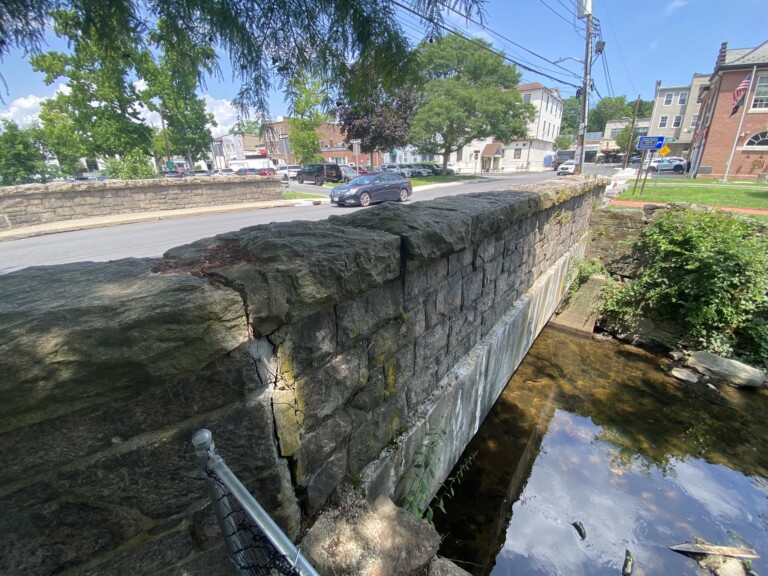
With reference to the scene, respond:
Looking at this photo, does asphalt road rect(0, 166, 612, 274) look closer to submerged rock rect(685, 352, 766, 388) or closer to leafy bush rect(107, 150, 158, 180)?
leafy bush rect(107, 150, 158, 180)

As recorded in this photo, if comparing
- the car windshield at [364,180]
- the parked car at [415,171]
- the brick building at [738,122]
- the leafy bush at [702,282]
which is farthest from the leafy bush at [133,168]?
the brick building at [738,122]

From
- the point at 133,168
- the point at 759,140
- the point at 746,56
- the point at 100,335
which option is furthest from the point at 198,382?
the point at 746,56

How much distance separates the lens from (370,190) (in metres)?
15.7

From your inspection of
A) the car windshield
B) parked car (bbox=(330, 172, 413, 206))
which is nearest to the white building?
parked car (bbox=(330, 172, 413, 206))

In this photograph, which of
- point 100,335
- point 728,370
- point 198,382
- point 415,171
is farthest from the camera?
point 415,171

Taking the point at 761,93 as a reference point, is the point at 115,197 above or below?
below

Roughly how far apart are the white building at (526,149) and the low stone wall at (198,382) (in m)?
52.8

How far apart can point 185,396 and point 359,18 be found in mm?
2260

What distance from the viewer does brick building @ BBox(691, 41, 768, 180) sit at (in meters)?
27.0

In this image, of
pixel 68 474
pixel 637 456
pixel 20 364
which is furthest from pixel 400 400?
pixel 637 456

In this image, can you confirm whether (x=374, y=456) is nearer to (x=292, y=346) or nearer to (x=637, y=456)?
(x=292, y=346)

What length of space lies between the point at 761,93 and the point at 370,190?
32.5 meters

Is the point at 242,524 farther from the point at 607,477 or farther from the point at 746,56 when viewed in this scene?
the point at 746,56

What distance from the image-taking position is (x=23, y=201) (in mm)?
9992
